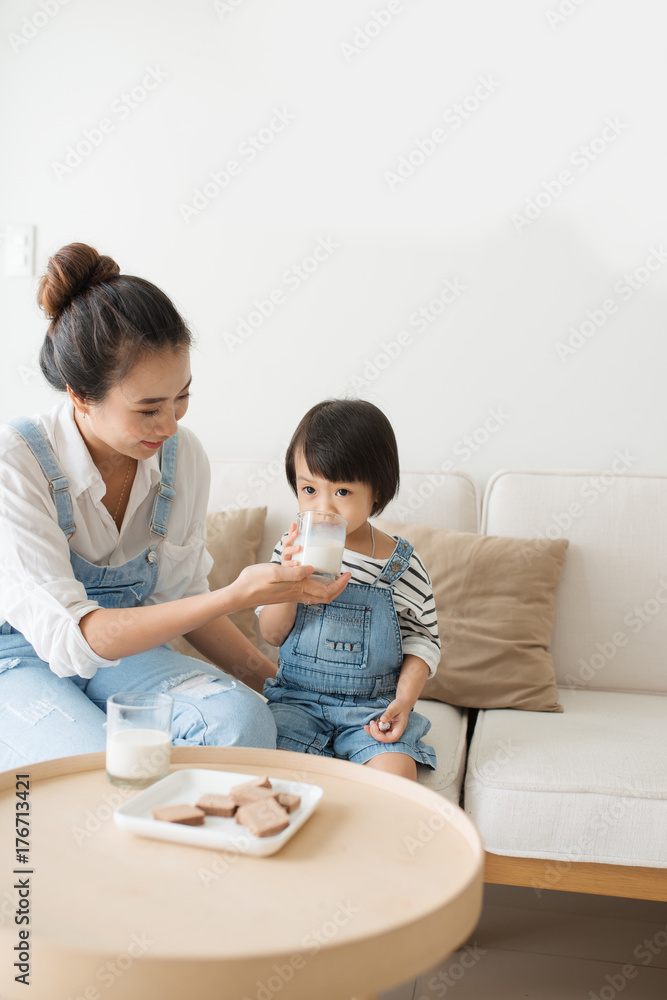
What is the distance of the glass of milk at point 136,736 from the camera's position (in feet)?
3.10

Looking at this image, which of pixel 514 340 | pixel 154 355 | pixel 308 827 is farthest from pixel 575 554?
pixel 308 827

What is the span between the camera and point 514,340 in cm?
224

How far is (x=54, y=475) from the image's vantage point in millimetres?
1375

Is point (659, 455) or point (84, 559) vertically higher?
point (659, 455)

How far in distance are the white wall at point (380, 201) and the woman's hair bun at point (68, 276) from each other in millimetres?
1007

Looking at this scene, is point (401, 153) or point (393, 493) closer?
point (393, 493)

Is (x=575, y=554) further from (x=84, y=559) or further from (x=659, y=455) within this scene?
(x=84, y=559)

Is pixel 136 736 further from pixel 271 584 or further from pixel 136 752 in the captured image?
pixel 271 584

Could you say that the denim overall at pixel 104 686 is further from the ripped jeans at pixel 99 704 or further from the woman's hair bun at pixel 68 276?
the woman's hair bun at pixel 68 276

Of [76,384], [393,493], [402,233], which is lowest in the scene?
[393,493]

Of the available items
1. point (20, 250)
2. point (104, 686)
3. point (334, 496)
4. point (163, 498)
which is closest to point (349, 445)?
point (334, 496)

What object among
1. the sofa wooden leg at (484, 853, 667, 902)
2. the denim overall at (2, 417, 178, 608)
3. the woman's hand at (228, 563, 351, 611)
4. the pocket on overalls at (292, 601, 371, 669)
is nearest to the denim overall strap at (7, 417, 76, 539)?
the denim overall at (2, 417, 178, 608)

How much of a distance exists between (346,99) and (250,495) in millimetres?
1155

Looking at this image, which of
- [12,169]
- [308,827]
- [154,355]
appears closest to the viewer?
[308,827]
